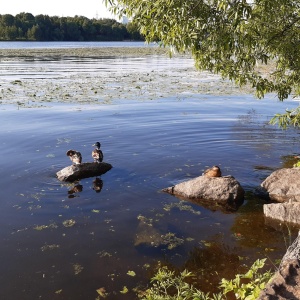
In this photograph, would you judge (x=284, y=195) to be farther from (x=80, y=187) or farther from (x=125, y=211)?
(x=80, y=187)

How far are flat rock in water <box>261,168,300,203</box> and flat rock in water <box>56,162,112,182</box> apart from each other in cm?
500

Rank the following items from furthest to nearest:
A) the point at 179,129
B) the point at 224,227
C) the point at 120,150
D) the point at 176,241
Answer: the point at 179,129
the point at 120,150
the point at 224,227
the point at 176,241

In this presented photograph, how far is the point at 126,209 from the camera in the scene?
31.1 ft

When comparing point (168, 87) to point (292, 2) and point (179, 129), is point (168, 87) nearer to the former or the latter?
point (179, 129)

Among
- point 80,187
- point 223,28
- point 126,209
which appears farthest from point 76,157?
point 223,28

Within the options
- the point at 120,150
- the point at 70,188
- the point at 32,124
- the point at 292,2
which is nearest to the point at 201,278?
the point at 70,188

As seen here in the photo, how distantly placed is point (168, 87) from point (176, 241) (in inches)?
903

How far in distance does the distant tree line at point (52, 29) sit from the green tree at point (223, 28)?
95.7 m

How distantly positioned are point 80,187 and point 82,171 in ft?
2.69

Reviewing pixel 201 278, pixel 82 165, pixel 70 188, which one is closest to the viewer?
pixel 201 278

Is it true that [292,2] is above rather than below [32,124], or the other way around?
above

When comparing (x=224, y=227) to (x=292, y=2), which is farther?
(x=292, y=2)

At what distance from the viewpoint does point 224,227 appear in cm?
859

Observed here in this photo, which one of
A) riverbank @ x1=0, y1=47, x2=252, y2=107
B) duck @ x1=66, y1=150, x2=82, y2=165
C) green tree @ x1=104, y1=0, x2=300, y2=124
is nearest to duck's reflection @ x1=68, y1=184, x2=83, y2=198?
duck @ x1=66, y1=150, x2=82, y2=165
